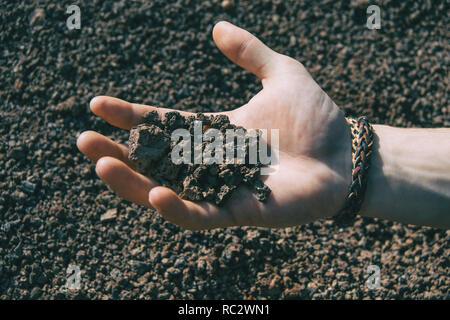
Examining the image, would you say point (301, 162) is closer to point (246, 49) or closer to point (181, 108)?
point (246, 49)

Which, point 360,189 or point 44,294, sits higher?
point 360,189

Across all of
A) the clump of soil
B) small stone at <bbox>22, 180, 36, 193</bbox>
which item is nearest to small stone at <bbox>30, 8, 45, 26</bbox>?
small stone at <bbox>22, 180, 36, 193</bbox>

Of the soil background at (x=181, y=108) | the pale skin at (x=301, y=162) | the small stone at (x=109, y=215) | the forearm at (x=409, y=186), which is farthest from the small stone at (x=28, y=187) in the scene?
the forearm at (x=409, y=186)

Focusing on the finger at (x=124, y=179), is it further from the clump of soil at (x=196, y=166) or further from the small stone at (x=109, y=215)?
the small stone at (x=109, y=215)

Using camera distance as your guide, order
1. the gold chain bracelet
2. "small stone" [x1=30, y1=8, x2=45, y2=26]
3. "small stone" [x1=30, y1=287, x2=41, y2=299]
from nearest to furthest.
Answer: the gold chain bracelet → "small stone" [x1=30, y1=287, x2=41, y2=299] → "small stone" [x1=30, y1=8, x2=45, y2=26]

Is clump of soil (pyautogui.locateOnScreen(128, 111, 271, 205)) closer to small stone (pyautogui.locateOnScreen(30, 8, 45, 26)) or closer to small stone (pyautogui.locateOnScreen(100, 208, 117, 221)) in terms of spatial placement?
small stone (pyautogui.locateOnScreen(100, 208, 117, 221))

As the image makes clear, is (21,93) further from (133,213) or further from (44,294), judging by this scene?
(44,294)

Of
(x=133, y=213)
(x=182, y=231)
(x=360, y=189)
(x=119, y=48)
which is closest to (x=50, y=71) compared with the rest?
(x=119, y=48)
